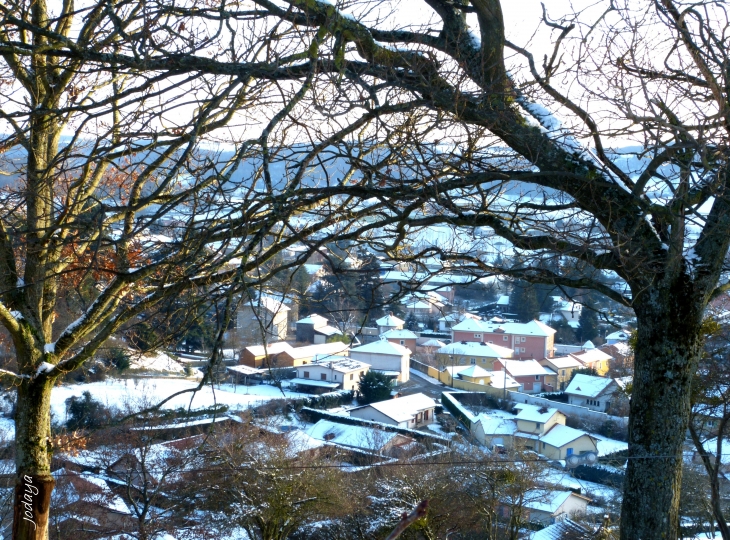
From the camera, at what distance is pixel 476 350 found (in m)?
27.6

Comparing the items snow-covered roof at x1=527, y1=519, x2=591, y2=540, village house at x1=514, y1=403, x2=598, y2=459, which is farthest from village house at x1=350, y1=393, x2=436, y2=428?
snow-covered roof at x1=527, y1=519, x2=591, y2=540

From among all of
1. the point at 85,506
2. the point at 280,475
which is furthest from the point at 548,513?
the point at 85,506

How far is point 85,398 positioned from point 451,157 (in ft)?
56.6

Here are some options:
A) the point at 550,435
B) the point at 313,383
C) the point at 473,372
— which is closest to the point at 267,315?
the point at 550,435

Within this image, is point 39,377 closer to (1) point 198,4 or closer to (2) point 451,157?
(1) point 198,4

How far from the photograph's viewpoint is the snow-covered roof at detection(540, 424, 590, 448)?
19953 millimetres

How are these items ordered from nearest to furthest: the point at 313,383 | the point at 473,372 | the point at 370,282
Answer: the point at 370,282 → the point at 313,383 → the point at 473,372

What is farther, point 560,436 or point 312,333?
point 312,333

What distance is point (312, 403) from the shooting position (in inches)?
886

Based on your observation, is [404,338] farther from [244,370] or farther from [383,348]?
[244,370]

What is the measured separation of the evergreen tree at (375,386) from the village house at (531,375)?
6.56 metres

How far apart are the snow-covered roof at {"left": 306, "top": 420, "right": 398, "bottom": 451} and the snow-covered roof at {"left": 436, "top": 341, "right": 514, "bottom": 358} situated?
942 centimetres

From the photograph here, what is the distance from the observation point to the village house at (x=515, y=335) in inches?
1041

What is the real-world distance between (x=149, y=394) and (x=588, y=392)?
1657cm
